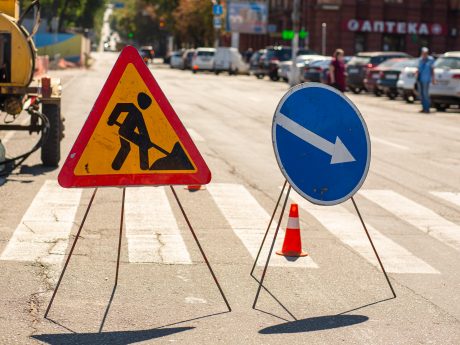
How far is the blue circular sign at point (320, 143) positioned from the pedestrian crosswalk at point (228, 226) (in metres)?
1.34

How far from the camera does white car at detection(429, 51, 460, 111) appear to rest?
32219 mm

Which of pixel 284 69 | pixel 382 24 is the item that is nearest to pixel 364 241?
pixel 284 69

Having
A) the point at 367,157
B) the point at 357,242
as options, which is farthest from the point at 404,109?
the point at 367,157

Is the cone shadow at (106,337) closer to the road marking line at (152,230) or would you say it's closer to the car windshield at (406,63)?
the road marking line at (152,230)

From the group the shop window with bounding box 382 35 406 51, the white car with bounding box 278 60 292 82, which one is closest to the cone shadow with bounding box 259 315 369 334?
the white car with bounding box 278 60 292 82

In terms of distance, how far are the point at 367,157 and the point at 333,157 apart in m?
0.23

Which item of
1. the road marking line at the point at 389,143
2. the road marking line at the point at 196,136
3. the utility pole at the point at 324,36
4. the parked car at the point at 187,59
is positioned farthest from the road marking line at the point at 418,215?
the parked car at the point at 187,59

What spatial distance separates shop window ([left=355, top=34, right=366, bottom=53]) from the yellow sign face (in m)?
71.4

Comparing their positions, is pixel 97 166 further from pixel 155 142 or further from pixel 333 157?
pixel 333 157

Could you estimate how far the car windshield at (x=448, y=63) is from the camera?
33072 millimetres

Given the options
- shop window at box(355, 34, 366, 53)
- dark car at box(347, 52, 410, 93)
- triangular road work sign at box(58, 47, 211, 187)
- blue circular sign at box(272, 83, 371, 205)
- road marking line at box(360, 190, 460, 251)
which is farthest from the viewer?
shop window at box(355, 34, 366, 53)

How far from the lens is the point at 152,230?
33.6 feet

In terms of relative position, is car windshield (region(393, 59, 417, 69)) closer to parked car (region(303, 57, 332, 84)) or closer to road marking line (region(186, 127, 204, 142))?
parked car (region(303, 57, 332, 84))

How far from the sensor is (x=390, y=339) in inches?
258
